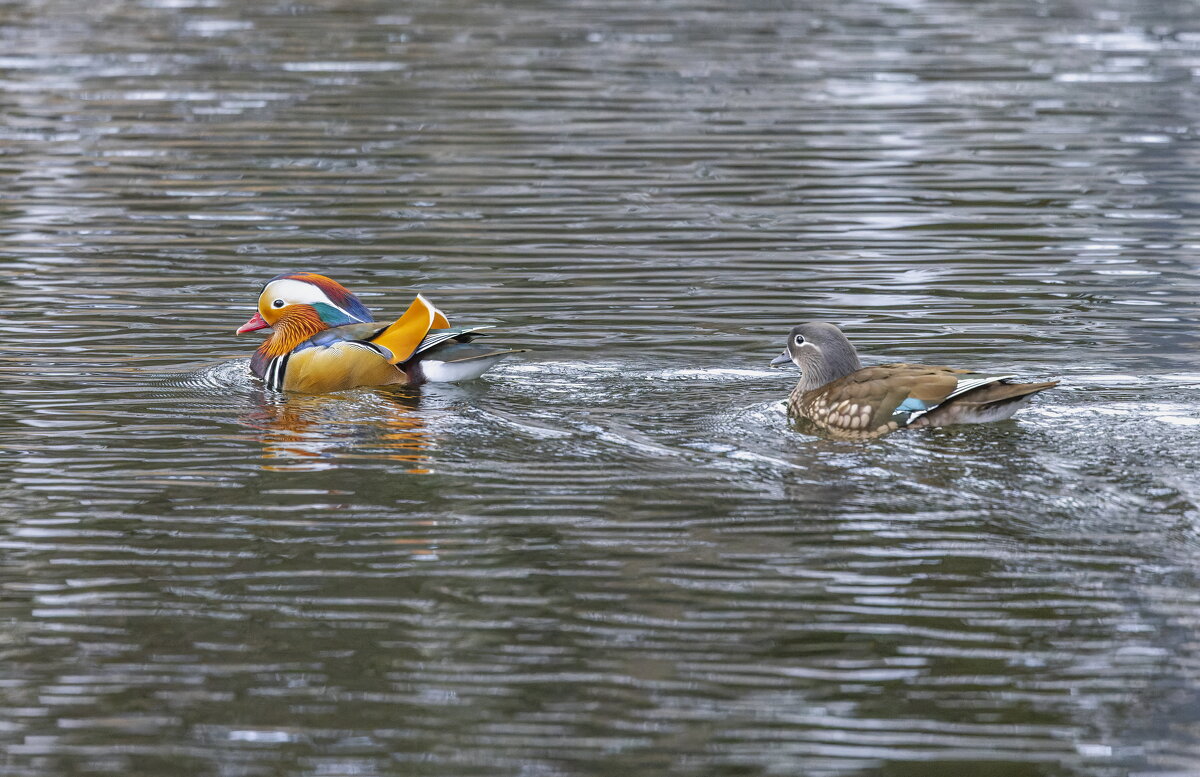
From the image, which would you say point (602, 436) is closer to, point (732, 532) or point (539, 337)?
point (732, 532)

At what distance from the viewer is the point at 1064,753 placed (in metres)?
5.03

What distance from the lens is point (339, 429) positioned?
8375 millimetres

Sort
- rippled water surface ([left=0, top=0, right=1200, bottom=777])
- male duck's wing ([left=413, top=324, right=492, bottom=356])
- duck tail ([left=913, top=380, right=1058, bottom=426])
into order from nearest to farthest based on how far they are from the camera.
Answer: rippled water surface ([left=0, top=0, right=1200, bottom=777]), duck tail ([left=913, top=380, right=1058, bottom=426]), male duck's wing ([left=413, top=324, right=492, bottom=356])

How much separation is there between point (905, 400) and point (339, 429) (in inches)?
107

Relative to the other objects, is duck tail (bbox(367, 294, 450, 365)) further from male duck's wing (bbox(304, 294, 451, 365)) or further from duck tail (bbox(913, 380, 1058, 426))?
duck tail (bbox(913, 380, 1058, 426))

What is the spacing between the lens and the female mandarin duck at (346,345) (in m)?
8.89

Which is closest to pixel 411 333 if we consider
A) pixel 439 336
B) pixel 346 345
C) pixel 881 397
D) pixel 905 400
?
pixel 439 336

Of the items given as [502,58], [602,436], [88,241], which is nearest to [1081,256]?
[602,436]

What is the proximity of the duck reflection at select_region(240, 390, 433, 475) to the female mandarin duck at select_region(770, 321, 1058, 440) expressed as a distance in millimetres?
1886

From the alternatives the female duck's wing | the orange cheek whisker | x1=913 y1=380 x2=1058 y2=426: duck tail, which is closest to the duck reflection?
the orange cheek whisker

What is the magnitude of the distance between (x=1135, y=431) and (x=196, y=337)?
5.42m

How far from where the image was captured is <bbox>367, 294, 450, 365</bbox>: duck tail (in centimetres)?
887

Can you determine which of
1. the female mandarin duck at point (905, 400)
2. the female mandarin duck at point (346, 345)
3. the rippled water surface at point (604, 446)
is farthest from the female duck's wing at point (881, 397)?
the female mandarin duck at point (346, 345)

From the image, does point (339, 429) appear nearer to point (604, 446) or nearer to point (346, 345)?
point (346, 345)
